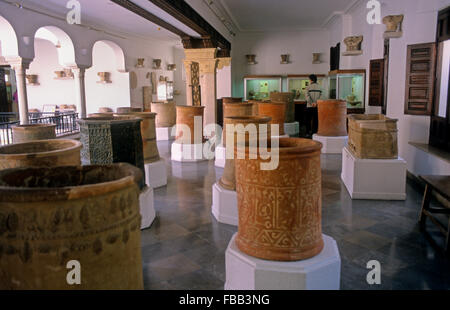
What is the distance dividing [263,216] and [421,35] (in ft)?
18.2

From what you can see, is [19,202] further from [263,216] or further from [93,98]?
[93,98]

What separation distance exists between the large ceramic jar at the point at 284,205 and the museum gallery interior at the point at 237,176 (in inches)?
0.4

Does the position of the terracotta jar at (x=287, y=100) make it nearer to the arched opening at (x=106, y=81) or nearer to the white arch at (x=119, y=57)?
the white arch at (x=119, y=57)

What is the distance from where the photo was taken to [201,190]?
20.5 ft

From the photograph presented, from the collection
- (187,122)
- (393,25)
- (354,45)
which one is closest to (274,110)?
(187,122)

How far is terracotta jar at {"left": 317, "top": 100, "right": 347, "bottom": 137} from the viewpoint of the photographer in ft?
31.4

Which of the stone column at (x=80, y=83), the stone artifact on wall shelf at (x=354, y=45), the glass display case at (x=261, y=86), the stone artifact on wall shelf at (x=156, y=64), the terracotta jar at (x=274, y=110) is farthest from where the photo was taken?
the stone artifact on wall shelf at (x=156, y=64)

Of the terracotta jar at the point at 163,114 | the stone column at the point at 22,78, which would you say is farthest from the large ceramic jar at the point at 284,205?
the terracotta jar at the point at 163,114

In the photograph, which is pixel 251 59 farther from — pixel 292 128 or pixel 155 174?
pixel 155 174

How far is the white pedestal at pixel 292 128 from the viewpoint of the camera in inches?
474

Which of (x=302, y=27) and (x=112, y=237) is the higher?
(x=302, y=27)
